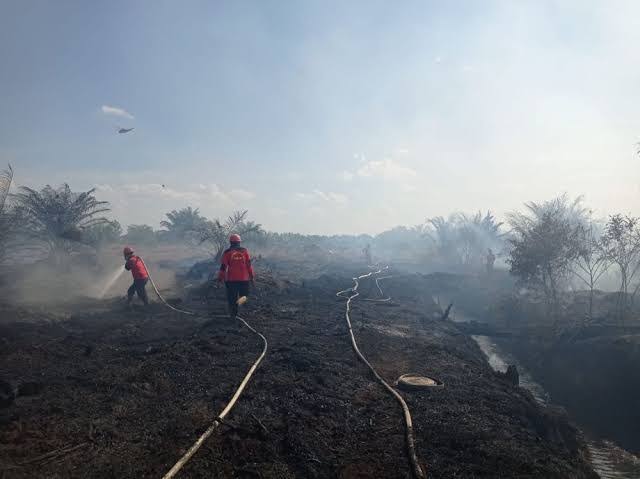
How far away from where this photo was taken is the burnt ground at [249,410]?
4145 mm

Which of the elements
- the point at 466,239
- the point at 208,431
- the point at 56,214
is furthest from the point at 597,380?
the point at 466,239

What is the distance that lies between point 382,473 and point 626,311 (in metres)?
16.3

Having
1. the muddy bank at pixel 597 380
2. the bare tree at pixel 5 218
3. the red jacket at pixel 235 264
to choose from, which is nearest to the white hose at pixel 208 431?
the red jacket at pixel 235 264

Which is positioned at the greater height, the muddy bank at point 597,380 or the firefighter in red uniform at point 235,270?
the firefighter in red uniform at point 235,270

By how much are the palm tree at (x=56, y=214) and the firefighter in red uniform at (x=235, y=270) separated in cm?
1209

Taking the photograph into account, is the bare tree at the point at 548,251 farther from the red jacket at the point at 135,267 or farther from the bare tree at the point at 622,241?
the red jacket at the point at 135,267

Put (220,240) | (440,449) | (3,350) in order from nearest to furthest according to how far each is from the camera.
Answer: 1. (440,449)
2. (3,350)
3. (220,240)

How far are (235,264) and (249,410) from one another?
578cm

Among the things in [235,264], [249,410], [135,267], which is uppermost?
[235,264]

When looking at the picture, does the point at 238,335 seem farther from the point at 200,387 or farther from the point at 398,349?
the point at 398,349

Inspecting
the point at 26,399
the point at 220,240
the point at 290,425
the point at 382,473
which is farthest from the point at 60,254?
the point at 382,473

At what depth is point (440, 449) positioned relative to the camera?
478 centimetres

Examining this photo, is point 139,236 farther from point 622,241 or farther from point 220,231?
point 622,241

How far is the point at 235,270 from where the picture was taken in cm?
1071
